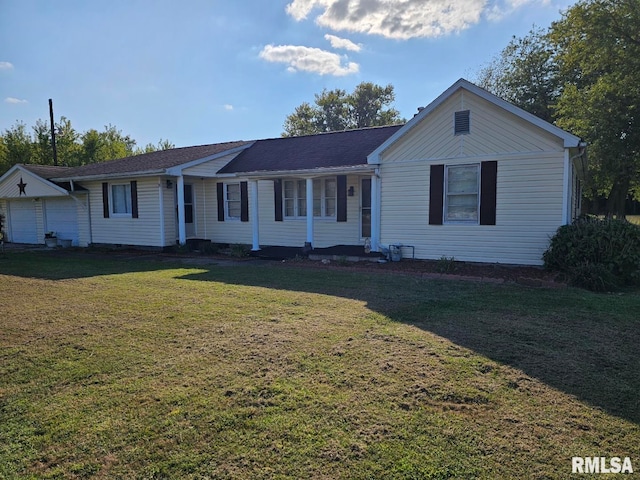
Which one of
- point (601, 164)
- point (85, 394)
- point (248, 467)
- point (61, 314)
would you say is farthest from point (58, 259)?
point (601, 164)

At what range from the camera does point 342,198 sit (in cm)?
1284

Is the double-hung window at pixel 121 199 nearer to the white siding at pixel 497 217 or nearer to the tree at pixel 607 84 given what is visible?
the white siding at pixel 497 217

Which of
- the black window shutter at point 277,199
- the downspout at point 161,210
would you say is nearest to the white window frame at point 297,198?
the black window shutter at point 277,199

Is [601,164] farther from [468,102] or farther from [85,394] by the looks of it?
[85,394]

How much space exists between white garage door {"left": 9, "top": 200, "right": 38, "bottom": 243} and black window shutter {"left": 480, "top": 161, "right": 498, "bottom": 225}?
776 inches

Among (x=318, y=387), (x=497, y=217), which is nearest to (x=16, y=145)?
(x=497, y=217)

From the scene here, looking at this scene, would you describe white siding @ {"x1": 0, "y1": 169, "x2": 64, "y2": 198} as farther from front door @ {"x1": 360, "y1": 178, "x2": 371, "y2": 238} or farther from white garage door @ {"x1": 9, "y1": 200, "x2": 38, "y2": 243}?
front door @ {"x1": 360, "y1": 178, "x2": 371, "y2": 238}

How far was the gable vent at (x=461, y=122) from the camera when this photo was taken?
399 inches

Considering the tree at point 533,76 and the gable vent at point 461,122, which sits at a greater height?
the tree at point 533,76

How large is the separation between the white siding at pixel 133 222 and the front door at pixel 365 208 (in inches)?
280

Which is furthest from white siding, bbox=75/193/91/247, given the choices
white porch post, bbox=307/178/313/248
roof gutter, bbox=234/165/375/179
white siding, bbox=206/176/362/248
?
white porch post, bbox=307/178/313/248

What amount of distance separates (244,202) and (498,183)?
8523 millimetres

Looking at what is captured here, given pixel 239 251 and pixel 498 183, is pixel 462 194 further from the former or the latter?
pixel 239 251

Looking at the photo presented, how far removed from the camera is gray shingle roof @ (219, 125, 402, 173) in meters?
13.1
